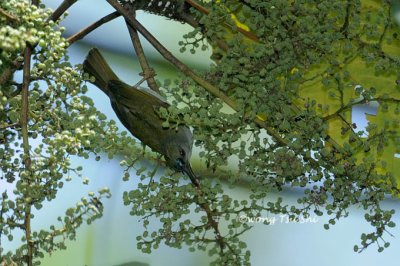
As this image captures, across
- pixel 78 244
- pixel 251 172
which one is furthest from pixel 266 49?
pixel 78 244

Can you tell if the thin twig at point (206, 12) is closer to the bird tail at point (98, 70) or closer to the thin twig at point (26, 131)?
the bird tail at point (98, 70)

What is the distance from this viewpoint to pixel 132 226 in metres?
1.53

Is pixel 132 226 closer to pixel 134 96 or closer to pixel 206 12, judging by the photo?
Answer: pixel 134 96

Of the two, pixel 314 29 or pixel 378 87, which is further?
Answer: pixel 378 87

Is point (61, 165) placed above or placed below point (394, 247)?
below

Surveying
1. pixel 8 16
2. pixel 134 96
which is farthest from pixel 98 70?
pixel 8 16

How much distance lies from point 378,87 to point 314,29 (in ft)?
0.88

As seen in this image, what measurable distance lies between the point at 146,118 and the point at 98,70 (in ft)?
0.49

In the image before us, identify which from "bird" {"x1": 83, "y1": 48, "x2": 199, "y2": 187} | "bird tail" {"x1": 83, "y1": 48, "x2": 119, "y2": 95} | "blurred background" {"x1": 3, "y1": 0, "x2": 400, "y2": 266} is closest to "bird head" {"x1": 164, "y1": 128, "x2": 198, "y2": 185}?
"bird" {"x1": 83, "y1": 48, "x2": 199, "y2": 187}

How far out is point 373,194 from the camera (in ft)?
3.51

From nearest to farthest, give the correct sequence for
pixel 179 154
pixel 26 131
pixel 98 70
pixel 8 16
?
pixel 8 16, pixel 26 131, pixel 179 154, pixel 98 70

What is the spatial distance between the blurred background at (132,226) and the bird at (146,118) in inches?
9.3

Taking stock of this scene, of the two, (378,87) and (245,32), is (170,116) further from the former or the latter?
(378,87)

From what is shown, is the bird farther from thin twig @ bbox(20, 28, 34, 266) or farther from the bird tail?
thin twig @ bbox(20, 28, 34, 266)
